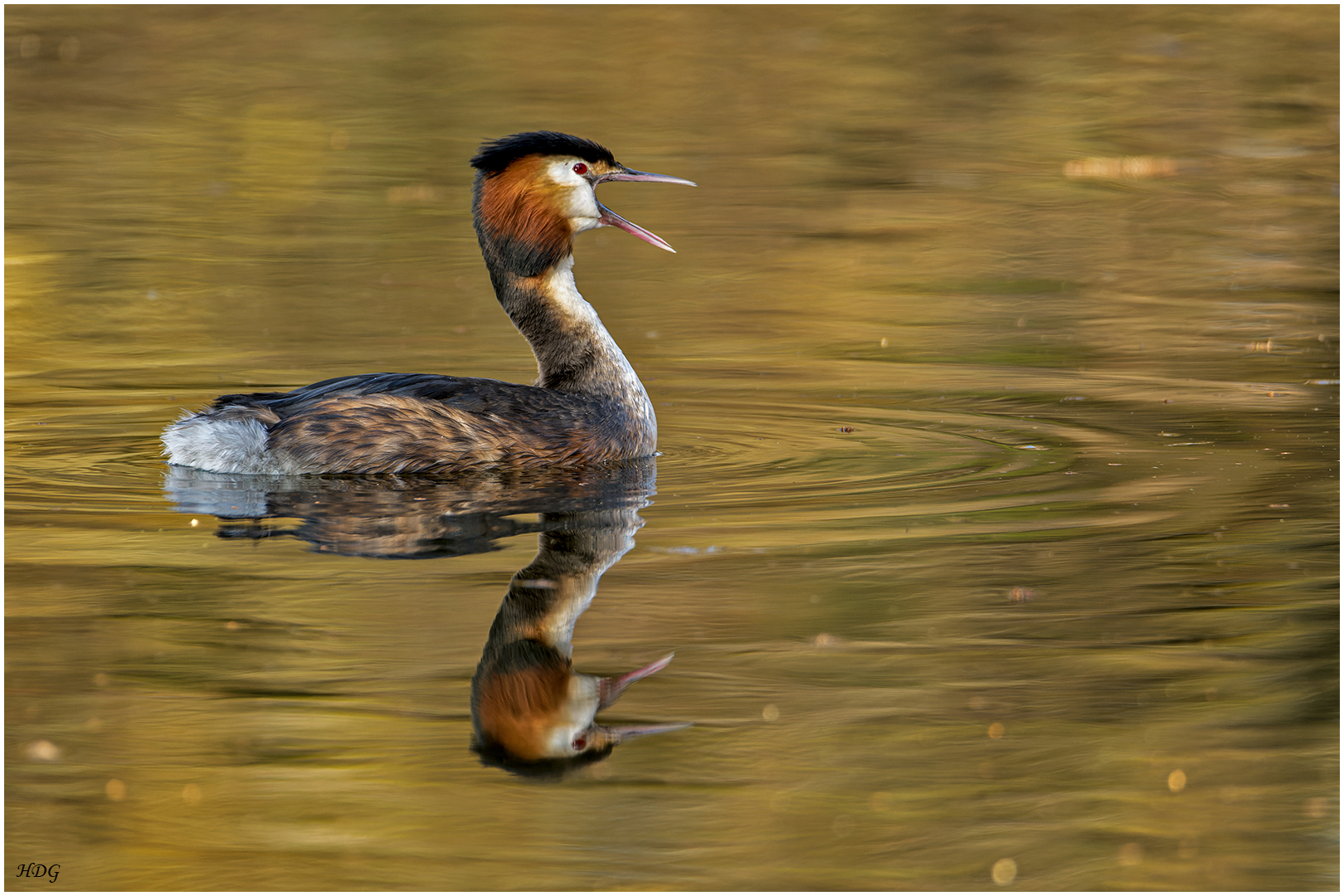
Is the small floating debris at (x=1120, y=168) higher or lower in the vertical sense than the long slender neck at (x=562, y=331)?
lower

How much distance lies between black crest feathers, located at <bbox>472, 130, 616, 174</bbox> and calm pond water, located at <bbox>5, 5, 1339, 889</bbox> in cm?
155

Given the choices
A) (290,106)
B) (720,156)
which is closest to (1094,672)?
(720,156)

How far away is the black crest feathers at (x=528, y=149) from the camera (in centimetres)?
911

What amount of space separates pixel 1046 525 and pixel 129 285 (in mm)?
8571

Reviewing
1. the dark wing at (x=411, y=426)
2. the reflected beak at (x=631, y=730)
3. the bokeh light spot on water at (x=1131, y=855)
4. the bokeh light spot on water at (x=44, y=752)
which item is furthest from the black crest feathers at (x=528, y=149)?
the bokeh light spot on water at (x=1131, y=855)

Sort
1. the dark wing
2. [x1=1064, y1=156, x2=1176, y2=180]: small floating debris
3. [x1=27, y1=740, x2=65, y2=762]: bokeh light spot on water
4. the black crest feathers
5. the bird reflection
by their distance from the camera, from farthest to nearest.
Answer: [x1=1064, y1=156, x2=1176, y2=180]: small floating debris → the black crest feathers → the dark wing → the bird reflection → [x1=27, y1=740, x2=65, y2=762]: bokeh light spot on water

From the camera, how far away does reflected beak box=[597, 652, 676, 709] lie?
574 centimetres

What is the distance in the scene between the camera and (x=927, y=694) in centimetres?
577

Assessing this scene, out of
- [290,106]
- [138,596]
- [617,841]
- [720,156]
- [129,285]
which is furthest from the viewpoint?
[290,106]

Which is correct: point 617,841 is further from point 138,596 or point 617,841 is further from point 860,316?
point 860,316

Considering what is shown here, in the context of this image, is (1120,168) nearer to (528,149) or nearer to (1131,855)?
(528,149)

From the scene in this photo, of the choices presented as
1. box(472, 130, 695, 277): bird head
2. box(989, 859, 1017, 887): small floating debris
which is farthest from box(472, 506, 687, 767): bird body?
box(472, 130, 695, 277): bird head
